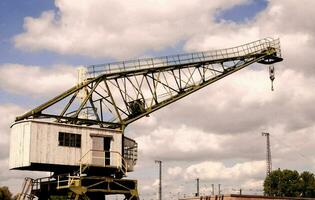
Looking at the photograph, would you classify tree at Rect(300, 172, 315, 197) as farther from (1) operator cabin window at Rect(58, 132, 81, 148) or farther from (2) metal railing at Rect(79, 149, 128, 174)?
(1) operator cabin window at Rect(58, 132, 81, 148)

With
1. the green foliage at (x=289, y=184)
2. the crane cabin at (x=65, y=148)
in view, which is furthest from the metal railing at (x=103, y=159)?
the green foliage at (x=289, y=184)

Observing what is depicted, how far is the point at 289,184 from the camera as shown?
316 feet

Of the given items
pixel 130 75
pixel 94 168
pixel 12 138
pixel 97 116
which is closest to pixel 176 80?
pixel 130 75

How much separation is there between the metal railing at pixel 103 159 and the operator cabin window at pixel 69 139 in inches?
40.1

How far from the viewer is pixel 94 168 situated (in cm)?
3447

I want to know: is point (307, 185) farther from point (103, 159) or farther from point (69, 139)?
point (69, 139)

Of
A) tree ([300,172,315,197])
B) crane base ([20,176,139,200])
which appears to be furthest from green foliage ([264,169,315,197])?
crane base ([20,176,139,200])

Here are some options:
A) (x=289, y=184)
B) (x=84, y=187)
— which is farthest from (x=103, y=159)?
(x=289, y=184)

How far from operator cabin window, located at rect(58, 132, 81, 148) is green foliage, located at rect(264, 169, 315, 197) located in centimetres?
6794

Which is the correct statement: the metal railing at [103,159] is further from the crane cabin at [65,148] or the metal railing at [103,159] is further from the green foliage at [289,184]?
the green foliage at [289,184]

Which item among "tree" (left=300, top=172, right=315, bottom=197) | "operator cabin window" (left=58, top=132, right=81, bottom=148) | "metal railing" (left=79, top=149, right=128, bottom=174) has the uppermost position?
"operator cabin window" (left=58, top=132, right=81, bottom=148)

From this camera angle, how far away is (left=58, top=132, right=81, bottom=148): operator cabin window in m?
33.3

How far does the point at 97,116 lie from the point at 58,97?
3.13m

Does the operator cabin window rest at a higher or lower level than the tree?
higher
